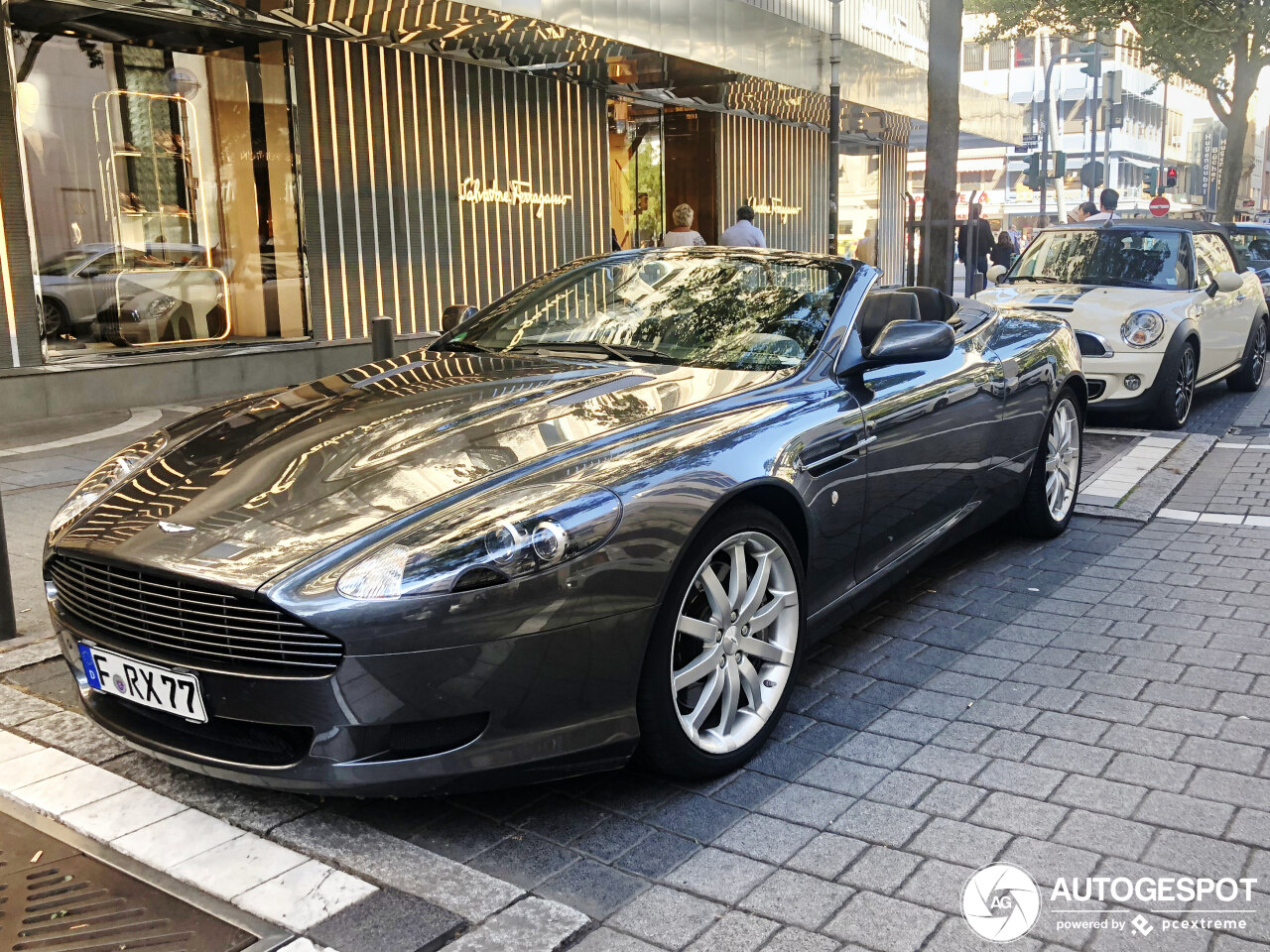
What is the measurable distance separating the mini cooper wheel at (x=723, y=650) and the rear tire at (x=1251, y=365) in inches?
388

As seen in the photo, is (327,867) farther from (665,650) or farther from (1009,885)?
(1009,885)

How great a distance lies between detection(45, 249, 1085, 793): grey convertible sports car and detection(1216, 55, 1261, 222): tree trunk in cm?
2618

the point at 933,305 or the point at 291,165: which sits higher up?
the point at 291,165

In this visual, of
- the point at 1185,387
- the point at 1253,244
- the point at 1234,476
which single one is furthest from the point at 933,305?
the point at 1253,244

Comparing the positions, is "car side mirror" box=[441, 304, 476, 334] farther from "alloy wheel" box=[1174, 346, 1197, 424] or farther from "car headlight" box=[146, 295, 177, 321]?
"car headlight" box=[146, 295, 177, 321]

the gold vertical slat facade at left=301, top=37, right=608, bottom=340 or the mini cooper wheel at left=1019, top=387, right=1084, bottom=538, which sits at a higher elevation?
the gold vertical slat facade at left=301, top=37, right=608, bottom=340

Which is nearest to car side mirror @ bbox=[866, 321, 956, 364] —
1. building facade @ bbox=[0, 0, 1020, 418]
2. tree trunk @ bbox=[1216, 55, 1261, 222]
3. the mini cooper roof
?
the mini cooper roof

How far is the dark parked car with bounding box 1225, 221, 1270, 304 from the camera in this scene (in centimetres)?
1617

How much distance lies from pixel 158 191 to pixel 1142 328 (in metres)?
8.88

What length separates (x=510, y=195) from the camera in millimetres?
14227

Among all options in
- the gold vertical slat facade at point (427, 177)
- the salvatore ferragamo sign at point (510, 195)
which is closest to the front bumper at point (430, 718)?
the gold vertical slat facade at point (427, 177)

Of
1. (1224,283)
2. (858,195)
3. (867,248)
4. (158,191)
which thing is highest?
(858,195)

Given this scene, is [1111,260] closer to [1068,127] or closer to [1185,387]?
[1185,387]

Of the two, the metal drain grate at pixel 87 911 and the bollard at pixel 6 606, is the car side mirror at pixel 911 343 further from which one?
the bollard at pixel 6 606
